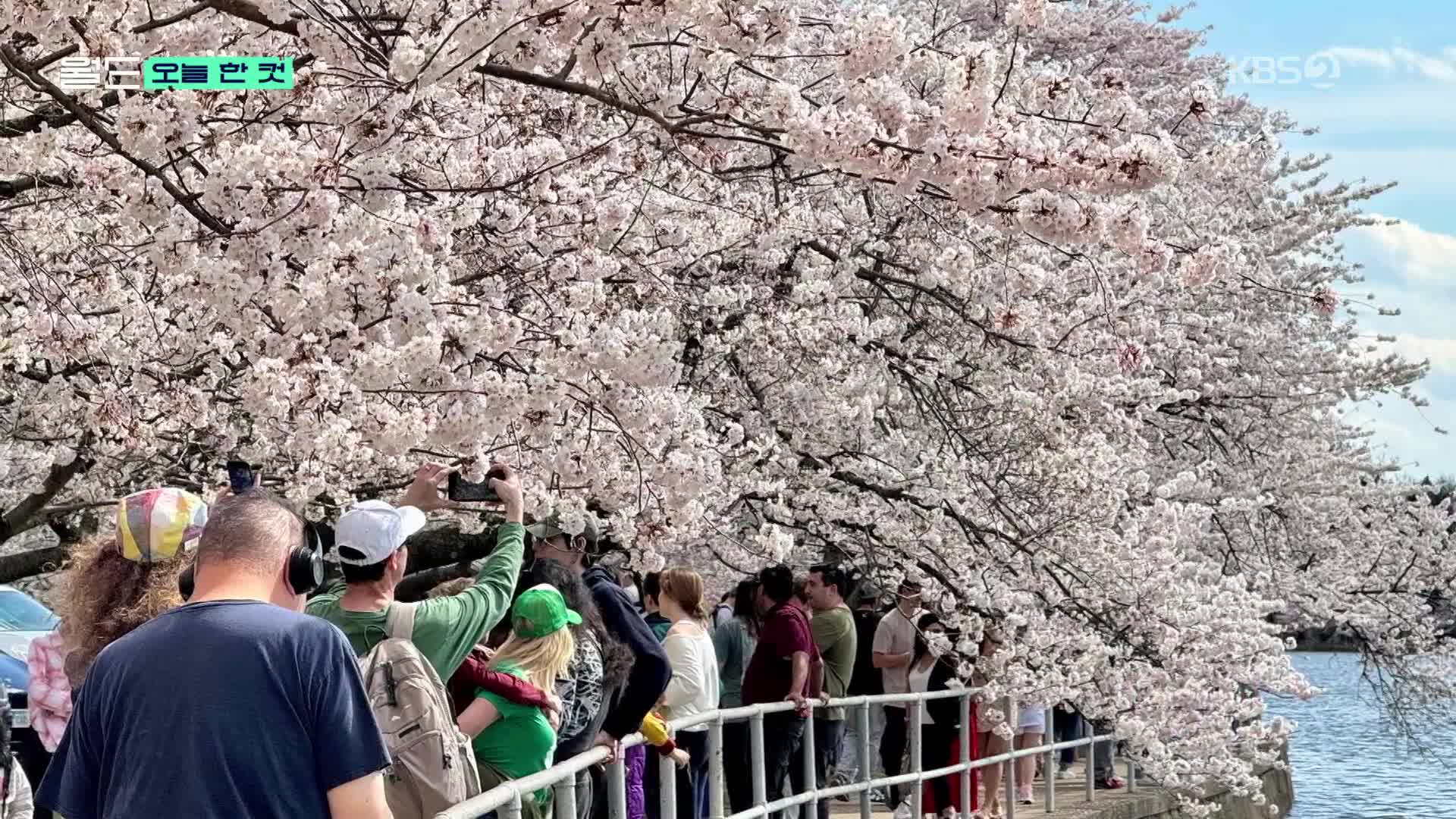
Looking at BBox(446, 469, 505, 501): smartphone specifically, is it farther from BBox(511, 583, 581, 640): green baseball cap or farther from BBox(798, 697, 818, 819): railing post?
BBox(798, 697, 818, 819): railing post

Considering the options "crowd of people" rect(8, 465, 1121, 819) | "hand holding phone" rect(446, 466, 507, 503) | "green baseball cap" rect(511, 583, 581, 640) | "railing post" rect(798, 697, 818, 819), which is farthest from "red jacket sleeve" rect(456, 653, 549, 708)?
"railing post" rect(798, 697, 818, 819)

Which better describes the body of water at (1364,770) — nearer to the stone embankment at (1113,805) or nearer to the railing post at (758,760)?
the stone embankment at (1113,805)

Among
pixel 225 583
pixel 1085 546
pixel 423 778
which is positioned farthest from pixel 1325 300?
pixel 225 583

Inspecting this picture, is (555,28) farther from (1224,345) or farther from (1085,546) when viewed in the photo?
(1224,345)

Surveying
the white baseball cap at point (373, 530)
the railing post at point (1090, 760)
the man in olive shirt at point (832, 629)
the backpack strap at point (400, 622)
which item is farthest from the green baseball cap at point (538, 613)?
the railing post at point (1090, 760)

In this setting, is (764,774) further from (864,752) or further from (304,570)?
(304,570)

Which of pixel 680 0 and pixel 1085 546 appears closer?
pixel 680 0

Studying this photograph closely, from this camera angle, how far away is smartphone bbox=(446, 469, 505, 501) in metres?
5.04

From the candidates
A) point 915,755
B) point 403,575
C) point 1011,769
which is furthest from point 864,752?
point 403,575

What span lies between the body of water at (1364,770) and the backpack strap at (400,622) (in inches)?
456

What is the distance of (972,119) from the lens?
17.6ft

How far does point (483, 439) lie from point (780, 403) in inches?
192

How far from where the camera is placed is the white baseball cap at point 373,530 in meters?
4.48

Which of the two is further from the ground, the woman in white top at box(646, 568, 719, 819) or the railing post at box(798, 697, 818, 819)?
the woman in white top at box(646, 568, 719, 819)
